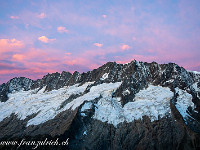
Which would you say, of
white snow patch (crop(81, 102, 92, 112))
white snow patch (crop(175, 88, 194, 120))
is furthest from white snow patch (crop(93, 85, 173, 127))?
white snow patch (crop(175, 88, 194, 120))

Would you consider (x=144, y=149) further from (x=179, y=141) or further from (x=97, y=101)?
(x=97, y=101)

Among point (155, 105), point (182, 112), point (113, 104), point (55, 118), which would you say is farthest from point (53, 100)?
point (182, 112)

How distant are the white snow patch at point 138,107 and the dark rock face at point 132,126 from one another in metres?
2.12

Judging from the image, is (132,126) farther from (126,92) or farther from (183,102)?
(183,102)

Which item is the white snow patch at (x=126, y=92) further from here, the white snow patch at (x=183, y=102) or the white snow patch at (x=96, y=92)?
the white snow patch at (x=183, y=102)

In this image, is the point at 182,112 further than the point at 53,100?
No

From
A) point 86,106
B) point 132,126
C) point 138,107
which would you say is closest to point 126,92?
point 138,107

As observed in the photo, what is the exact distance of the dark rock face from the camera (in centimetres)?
6656

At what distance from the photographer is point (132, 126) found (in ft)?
242

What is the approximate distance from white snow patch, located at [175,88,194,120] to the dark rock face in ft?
5.77

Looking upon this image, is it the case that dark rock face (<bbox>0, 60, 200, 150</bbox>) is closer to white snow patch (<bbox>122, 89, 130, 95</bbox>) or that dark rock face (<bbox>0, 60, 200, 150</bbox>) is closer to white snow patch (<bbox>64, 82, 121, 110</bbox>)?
white snow patch (<bbox>122, 89, 130, 95</bbox>)

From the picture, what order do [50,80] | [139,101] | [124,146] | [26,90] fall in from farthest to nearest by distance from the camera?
[26,90], [50,80], [139,101], [124,146]

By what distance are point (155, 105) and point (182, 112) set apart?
36.3ft

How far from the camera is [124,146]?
68.8 meters
